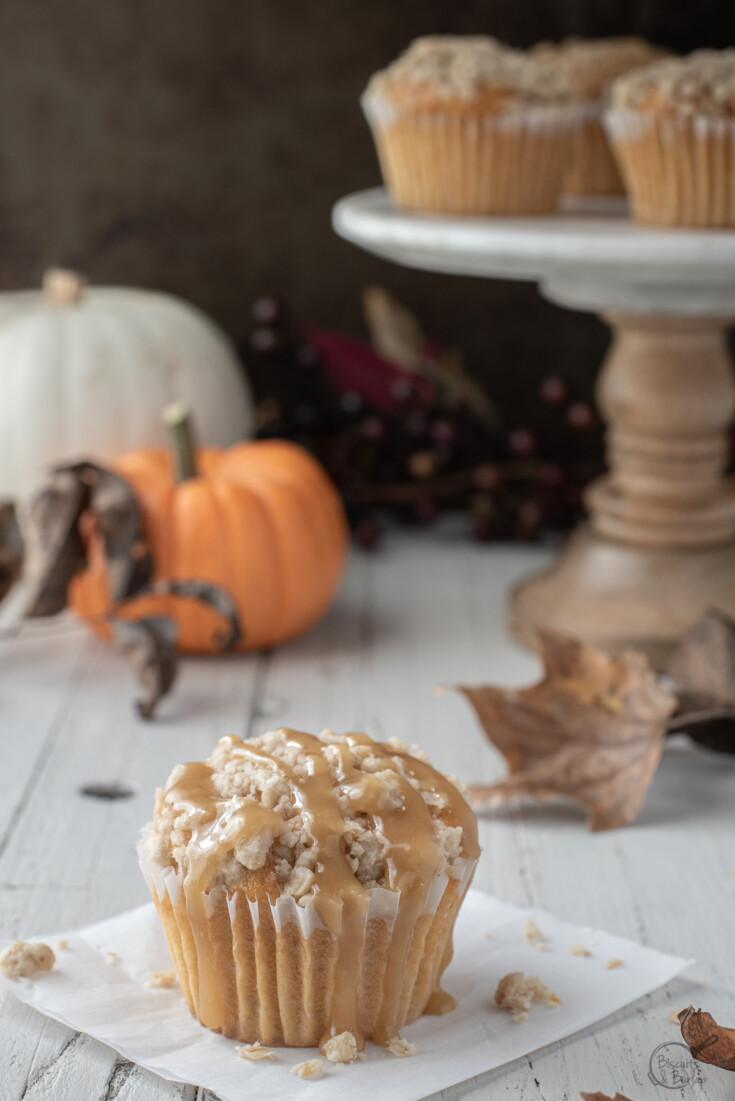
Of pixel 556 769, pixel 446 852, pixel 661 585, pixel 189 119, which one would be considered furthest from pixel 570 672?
pixel 189 119

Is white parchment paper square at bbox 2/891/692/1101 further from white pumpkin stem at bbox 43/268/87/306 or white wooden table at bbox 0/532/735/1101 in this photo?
white pumpkin stem at bbox 43/268/87/306

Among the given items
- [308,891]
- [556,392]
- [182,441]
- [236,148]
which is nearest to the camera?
[308,891]

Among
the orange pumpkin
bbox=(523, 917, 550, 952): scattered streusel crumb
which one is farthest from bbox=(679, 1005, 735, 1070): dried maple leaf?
the orange pumpkin

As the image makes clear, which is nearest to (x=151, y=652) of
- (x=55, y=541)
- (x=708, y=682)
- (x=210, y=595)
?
(x=210, y=595)

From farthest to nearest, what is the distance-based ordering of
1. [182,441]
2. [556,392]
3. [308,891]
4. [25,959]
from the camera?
[556,392] < [182,441] < [25,959] < [308,891]

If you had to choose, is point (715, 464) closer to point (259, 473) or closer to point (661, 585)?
point (661, 585)

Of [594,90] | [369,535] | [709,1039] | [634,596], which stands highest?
[594,90]

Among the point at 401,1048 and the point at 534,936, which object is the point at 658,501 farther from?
the point at 401,1048

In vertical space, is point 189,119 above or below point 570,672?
above
